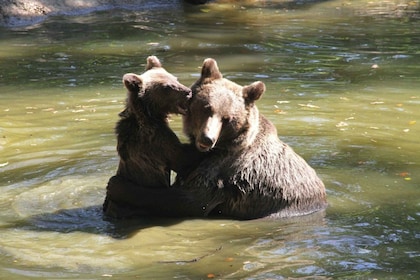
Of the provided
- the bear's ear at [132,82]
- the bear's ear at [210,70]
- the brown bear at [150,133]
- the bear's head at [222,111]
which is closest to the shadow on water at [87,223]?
the brown bear at [150,133]

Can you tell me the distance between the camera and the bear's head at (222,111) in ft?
23.4

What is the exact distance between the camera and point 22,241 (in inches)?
276

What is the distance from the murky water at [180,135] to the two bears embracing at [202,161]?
19cm

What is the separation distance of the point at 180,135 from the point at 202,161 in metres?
3.05

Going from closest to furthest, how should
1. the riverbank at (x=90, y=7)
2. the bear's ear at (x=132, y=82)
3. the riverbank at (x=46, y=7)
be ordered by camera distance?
the bear's ear at (x=132, y=82) → the riverbank at (x=46, y=7) → the riverbank at (x=90, y=7)

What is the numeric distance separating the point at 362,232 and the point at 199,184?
1428 mm

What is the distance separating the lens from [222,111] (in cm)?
713

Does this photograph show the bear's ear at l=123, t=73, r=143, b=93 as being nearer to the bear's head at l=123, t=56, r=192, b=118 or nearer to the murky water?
the bear's head at l=123, t=56, r=192, b=118

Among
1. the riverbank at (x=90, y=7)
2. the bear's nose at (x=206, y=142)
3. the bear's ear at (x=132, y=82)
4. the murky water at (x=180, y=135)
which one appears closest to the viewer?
the murky water at (x=180, y=135)

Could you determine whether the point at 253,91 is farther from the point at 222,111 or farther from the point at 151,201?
the point at 151,201

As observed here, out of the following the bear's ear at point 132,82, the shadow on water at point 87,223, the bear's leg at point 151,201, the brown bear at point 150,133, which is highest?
the bear's ear at point 132,82

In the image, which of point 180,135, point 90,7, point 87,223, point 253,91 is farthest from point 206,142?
point 90,7

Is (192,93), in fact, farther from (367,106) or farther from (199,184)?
(367,106)

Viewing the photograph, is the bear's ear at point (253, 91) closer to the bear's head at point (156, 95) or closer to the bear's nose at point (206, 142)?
the bear's head at point (156, 95)
